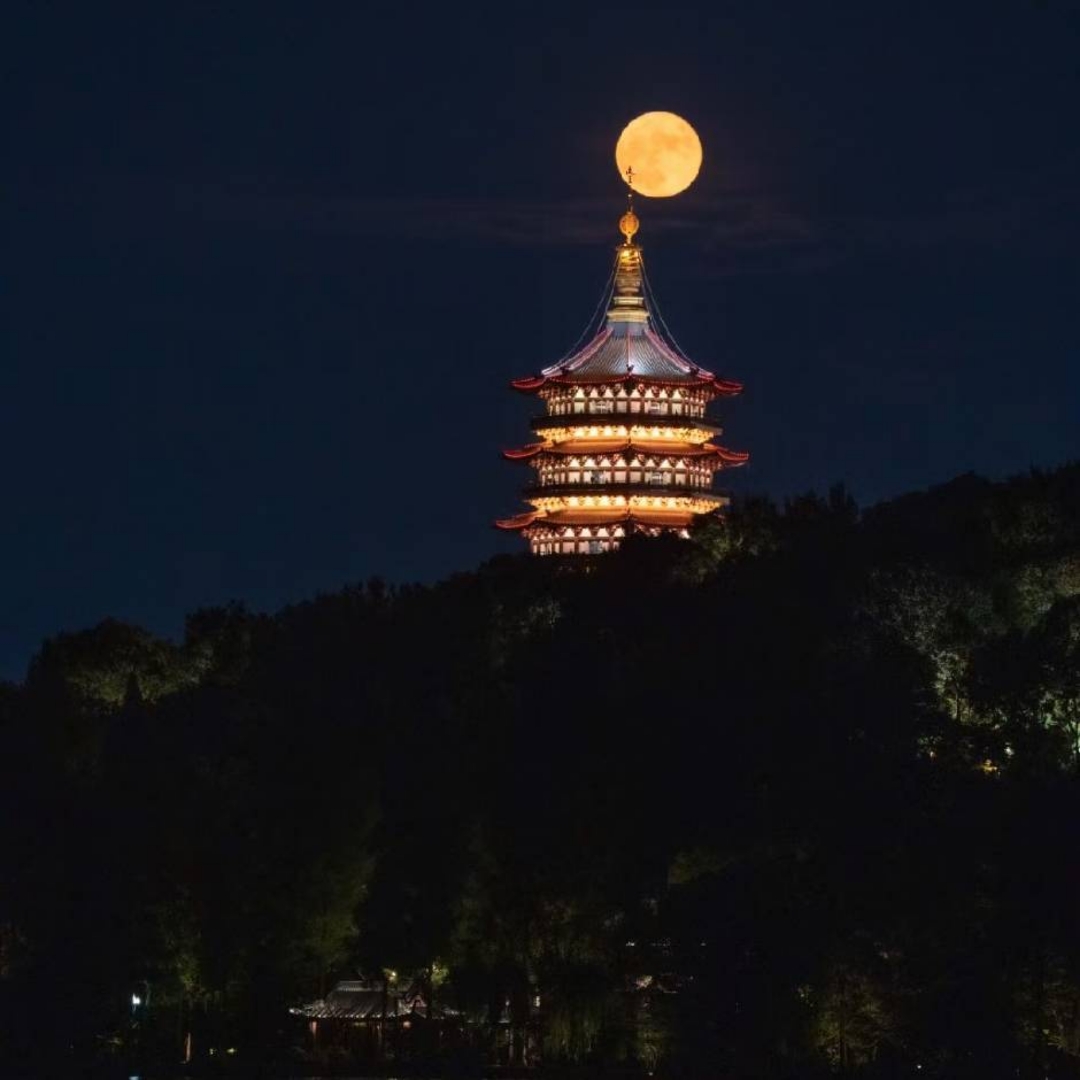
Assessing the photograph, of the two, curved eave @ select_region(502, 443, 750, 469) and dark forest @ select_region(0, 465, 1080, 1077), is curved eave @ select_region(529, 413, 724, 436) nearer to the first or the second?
curved eave @ select_region(502, 443, 750, 469)

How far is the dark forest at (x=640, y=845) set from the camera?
63625mm

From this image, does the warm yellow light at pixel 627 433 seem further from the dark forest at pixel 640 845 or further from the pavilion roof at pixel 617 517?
the dark forest at pixel 640 845

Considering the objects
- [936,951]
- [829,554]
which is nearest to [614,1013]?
[936,951]

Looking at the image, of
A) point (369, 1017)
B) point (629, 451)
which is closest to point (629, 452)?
point (629, 451)

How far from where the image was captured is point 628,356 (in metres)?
123

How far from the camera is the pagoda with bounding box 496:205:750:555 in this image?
121188 mm

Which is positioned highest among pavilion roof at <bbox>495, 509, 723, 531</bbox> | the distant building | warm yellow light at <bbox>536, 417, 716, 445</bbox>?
warm yellow light at <bbox>536, 417, 716, 445</bbox>

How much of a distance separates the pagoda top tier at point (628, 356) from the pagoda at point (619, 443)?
0.11 ft

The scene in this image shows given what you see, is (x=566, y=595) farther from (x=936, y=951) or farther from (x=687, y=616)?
(x=936, y=951)

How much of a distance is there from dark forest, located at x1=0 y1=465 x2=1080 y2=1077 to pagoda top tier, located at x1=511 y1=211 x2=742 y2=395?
37.6 meters

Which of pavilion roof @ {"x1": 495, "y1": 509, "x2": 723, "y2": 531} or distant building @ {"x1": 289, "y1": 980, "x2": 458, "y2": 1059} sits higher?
→ pavilion roof @ {"x1": 495, "y1": 509, "x2": 723, "y2": 531}

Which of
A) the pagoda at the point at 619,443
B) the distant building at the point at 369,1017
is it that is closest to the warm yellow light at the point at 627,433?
the pagoda at the point at 619,443

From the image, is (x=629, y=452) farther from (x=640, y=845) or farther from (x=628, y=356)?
(x=640, y=845)

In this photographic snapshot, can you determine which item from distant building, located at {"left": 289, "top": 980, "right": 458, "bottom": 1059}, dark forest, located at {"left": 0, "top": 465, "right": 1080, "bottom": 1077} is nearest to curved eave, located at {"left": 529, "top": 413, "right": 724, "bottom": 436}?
dark forest, located at {"left": 0, "top": 465, "right": 1080, "bottom": 1077}
